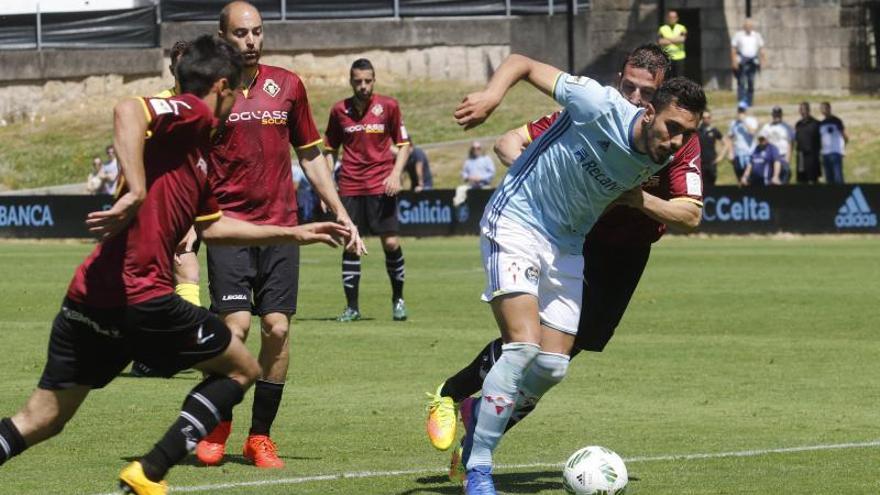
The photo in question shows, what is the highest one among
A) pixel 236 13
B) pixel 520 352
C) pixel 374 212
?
pixel 236 13

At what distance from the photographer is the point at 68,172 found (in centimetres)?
4069

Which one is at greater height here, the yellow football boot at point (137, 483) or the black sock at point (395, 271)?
the yellow football boot at point (137, 483)

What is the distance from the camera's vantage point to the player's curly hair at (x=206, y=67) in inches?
285

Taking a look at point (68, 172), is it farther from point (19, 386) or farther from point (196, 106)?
point (196, 106)

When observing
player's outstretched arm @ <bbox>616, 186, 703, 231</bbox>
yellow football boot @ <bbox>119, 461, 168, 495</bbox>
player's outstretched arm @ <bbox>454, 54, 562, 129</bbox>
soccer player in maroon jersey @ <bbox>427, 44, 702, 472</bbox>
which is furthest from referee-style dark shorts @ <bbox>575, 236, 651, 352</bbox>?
yellow football boot @ <bbox>119, 461, 168, 495</bbox>

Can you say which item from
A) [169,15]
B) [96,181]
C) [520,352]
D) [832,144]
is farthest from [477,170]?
[520,352]

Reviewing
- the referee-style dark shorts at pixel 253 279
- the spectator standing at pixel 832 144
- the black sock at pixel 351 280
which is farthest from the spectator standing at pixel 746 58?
the referee-style dark shorts at pixel 253 279

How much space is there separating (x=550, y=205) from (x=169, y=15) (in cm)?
3778

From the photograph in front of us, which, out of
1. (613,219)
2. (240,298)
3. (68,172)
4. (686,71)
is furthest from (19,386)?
(686,71)

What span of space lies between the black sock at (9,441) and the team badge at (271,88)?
3.09 meters

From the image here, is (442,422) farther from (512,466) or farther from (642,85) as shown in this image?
(642,85)

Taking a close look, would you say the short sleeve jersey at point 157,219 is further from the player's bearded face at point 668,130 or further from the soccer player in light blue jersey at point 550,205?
the player's bearded face at point 668,130

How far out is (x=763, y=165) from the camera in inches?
1329

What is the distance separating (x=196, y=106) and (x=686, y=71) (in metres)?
38.9
